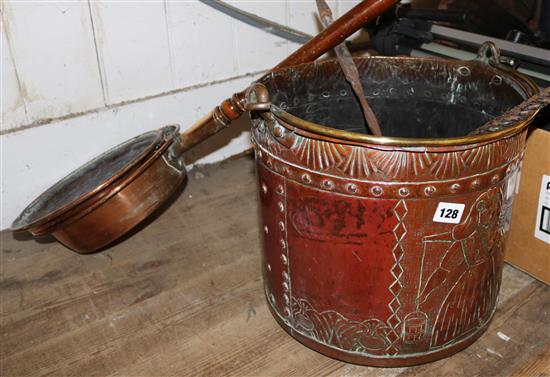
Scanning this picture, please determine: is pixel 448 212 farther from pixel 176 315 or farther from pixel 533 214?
pixel 176 315

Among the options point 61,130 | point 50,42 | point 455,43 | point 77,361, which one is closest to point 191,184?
point 61,130

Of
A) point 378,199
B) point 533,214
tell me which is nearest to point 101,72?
point 378,199

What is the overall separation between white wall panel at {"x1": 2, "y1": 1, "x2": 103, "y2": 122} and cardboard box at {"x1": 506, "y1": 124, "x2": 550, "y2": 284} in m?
0.95

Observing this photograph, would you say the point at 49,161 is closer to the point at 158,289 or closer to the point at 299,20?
the point at 158,289

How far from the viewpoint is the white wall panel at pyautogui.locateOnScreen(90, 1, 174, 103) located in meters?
1.34

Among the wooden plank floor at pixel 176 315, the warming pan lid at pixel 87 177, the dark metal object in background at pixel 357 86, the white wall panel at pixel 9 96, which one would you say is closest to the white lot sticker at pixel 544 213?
the wooden plank floor at pixel 176 315

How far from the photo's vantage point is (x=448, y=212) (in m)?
0.81

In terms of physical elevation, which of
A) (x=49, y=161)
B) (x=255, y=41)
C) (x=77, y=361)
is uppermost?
(x=255, y=41)

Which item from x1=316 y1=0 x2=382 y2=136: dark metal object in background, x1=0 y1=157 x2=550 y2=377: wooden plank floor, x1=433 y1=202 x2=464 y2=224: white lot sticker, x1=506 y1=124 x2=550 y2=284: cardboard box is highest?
x1=316 y1=0 x2=382 y2=136: dark metal object in background

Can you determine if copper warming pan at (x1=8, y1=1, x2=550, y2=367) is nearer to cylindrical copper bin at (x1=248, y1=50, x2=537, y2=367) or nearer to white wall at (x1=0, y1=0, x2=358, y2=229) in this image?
cylindrical copper bin at (x1=248, y1=50, x2=537, y2=367)

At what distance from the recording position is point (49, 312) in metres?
1.13

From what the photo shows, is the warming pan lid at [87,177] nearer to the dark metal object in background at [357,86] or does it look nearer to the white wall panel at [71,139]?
the white wall panel at [71,139]

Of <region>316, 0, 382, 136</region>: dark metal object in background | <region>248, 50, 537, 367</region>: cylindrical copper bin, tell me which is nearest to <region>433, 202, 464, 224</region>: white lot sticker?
<region>248, 50, 537, 367</region>: cylindrical copper bin

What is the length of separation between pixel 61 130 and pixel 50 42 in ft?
0.66
